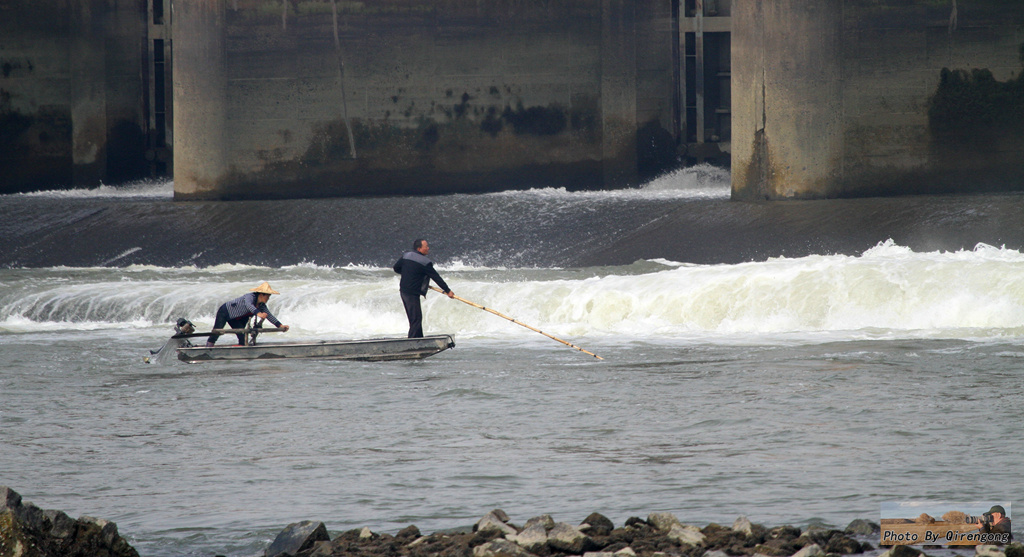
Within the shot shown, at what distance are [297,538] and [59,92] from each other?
82.9 feet

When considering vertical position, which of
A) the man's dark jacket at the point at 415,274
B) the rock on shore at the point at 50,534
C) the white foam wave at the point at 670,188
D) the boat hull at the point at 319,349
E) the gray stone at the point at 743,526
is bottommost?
the gray stone at the point at 743,526

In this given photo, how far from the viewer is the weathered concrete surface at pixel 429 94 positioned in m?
26.7

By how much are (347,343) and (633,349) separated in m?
3.59

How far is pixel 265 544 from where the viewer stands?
7.02 metres

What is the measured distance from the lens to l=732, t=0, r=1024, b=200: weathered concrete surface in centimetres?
2197

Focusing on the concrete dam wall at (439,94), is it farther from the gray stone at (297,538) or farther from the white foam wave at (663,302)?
the gray stone at (297,538)

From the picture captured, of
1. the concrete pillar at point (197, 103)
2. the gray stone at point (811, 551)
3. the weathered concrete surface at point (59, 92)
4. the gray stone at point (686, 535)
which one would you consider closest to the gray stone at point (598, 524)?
the gray stone at point (686, 535)

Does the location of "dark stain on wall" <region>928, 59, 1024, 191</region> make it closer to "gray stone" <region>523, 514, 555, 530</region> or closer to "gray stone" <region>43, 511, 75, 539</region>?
"gray stone" <region>523, 514, 555, 530</region>

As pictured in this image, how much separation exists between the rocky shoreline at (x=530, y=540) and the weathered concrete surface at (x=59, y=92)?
2471 cm

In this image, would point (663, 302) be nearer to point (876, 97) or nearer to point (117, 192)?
point (876, 97)

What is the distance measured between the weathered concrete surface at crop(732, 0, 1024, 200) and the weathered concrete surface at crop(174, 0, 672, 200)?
15.3 feet

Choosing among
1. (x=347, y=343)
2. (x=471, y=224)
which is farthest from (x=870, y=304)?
(x=471, y=224)

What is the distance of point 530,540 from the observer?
6527mm

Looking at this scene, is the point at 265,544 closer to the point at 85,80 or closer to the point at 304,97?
the point at 304,97
